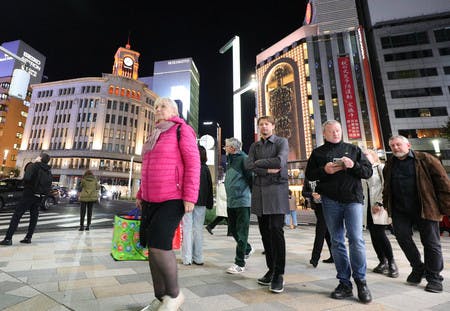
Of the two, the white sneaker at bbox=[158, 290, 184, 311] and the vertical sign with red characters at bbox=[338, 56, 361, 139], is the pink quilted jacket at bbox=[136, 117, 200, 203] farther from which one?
the vertical sign with red characters at bbox=[338, 56, 361, 139]

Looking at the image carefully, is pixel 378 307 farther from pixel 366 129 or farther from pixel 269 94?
pixel 269 94

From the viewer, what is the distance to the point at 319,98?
147 ft

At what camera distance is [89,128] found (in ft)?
200

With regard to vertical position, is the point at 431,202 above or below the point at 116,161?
below

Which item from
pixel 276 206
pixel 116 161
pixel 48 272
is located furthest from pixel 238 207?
pixel 116 161

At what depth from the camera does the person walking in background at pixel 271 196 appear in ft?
9.56

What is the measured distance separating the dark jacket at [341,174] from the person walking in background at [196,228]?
1.93 meters

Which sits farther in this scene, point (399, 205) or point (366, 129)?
point (366, 129)

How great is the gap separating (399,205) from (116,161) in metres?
64.0

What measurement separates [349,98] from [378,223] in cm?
4419

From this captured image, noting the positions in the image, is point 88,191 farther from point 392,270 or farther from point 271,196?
point 392,270

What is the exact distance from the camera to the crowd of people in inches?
82.2

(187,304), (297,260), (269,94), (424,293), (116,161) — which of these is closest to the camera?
(187,304)

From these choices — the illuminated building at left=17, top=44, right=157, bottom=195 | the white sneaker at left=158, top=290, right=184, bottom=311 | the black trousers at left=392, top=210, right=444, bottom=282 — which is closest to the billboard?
the illuminated building at left=17, top=44, right=157, bottom=195
